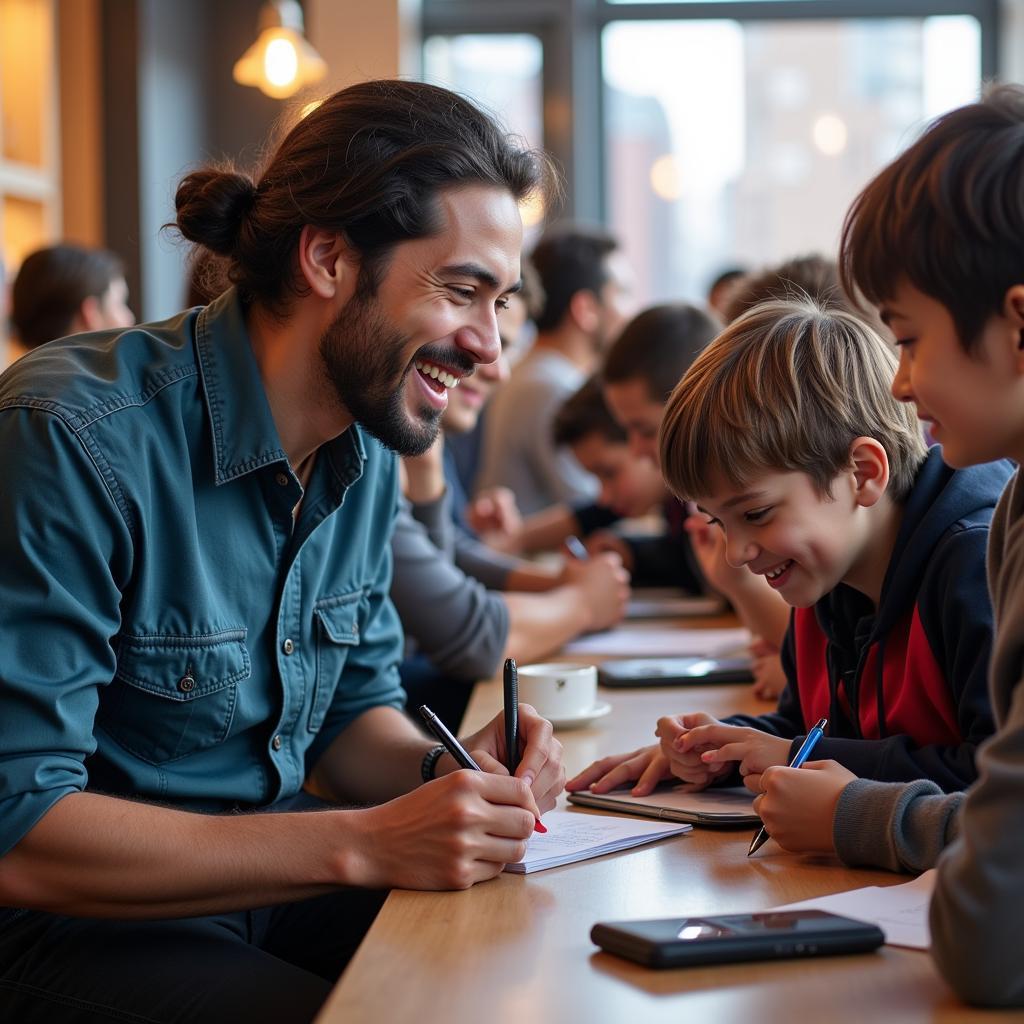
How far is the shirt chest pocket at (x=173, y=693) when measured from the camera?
134 cm

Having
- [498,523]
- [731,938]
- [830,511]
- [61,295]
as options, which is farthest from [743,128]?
[731,938]

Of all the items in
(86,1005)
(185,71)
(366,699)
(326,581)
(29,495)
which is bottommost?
(86,1005)

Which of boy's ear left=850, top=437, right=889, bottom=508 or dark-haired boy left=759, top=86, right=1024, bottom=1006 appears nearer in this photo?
dark-haired boy left=759, top=86, right=1024, bottom=1006

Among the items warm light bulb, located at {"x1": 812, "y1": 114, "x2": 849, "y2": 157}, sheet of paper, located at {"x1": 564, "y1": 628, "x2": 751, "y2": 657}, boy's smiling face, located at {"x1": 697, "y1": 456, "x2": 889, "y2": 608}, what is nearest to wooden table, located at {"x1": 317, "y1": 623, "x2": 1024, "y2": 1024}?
boy's smiling face, located at {"x1": 697, "y1": 456, "x2": 889, "y2": 608}

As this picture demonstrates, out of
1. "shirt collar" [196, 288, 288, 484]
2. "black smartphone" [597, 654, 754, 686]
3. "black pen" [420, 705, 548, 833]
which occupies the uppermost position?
"shirt collar" [196, 288, 288, 484]

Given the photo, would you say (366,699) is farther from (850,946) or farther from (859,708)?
(850,946)

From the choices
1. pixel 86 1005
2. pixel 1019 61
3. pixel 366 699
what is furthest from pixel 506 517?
pixel 1019 61

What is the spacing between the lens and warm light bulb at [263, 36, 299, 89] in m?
4.55

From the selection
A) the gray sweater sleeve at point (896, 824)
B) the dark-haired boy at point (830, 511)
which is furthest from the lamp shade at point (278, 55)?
the gray sweater sleeve at point (896, 824)

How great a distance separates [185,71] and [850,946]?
17.2 feet

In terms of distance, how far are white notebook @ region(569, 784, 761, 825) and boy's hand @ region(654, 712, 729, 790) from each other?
0.02 m

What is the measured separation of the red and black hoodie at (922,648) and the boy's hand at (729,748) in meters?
0.03

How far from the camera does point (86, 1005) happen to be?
118 centimetres

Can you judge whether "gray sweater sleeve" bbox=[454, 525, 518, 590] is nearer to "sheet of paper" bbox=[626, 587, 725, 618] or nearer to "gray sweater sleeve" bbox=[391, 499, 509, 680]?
"sheet of paper" bbox=[626, 587, 725, 618]
